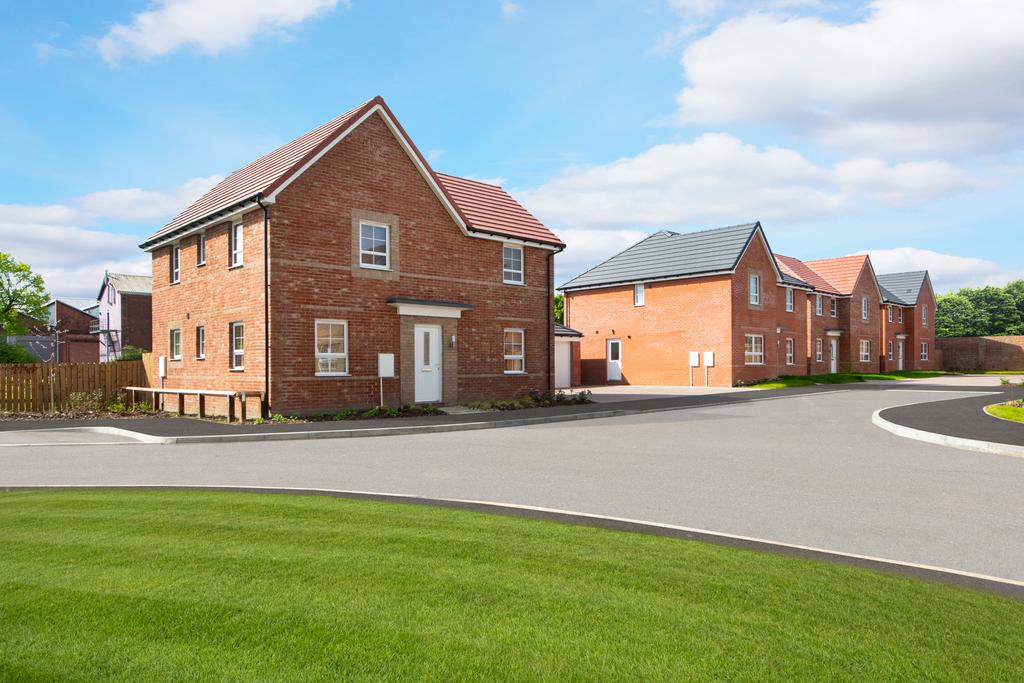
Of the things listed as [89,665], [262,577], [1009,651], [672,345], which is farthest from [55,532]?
[672,345]

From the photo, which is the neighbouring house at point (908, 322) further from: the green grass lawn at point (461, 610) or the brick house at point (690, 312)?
the green grass lawn at point (461, 610)

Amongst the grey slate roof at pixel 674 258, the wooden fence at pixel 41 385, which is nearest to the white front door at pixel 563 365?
the grey slate roof at pixel 674 258

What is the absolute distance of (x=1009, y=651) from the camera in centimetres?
406

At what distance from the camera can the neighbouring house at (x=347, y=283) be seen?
19406 mm

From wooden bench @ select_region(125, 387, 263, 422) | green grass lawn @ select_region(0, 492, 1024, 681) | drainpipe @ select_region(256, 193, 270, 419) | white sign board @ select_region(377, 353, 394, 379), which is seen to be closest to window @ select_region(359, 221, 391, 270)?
white sign board @ select_region(377, 353, 394, 379)

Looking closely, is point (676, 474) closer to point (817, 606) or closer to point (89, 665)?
point (817, 606)

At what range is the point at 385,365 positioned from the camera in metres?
20.5

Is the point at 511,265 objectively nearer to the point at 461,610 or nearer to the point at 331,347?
the point at 331,347

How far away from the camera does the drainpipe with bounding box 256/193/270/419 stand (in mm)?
18812

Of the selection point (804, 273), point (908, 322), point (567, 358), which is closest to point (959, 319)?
point (908, 322)

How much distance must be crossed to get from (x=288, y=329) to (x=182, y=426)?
3.58 metres

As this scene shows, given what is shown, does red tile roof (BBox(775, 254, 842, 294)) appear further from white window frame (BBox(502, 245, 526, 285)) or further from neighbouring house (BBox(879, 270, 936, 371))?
white window frame (BBox(502, 245, 526, 285))

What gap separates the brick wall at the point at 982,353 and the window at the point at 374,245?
56.2m

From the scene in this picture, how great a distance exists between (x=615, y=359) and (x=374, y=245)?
2192 centimetres
